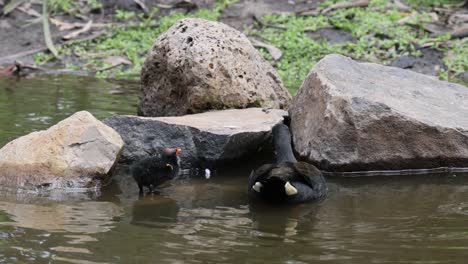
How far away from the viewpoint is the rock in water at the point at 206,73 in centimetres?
967

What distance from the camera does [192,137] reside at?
8594mm

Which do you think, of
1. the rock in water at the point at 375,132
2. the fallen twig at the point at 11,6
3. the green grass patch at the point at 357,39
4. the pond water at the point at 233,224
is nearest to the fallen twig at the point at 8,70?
the fallen twig at the point at 11,6

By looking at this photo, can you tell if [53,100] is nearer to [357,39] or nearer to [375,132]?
[375,132]

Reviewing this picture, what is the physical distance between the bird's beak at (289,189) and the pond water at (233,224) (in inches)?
5.6

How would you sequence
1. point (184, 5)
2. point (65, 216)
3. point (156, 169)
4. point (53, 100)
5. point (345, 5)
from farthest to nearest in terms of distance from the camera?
1. point (184, 5)
2. point (345, 5)
3. point (53, 100)
4. point (156, 169)
5. point (65, 216)

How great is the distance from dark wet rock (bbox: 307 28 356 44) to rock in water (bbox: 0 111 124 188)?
8984 mm

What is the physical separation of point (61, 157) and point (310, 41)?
9055 mm

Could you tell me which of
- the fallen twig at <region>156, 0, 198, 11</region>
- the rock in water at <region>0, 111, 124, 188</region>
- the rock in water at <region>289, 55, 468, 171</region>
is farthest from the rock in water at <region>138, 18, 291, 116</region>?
the fallen twig at <region>156, 0, 198, 11</region>

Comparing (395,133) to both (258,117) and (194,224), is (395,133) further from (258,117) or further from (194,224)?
(194,224)

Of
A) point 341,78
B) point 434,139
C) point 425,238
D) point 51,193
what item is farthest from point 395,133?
point 51,193

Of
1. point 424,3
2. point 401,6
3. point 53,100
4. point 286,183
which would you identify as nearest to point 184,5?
point 401,6

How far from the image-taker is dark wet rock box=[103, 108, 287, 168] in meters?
8.55

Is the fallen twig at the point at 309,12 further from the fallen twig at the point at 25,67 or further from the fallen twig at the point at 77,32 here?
the fallen twig at the point at 25,67

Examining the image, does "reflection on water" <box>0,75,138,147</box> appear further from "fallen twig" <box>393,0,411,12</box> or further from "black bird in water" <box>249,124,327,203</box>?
"fallen twig" <box>393,0,411,12</box>
